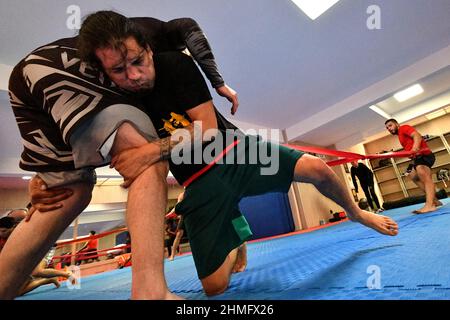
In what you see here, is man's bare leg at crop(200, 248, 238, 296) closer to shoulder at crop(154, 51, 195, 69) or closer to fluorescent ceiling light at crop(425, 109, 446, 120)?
shoulder at crop(154, 51, 195, 69)

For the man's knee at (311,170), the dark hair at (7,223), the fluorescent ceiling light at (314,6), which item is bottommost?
the man's knee at (311,170)

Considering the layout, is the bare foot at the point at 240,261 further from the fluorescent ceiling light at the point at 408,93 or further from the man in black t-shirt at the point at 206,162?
the fluorescent ceiling light at the point at 408,93

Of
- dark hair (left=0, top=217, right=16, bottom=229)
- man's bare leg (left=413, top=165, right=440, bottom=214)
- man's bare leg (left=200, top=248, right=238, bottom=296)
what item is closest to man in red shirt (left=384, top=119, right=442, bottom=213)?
man's bare leg (left=413, top=165, right=440, bottom=214)

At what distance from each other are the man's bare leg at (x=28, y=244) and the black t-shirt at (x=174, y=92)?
40cm

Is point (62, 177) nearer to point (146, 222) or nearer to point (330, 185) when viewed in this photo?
point (146, 222)

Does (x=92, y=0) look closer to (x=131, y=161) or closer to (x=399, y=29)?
(x=131, y=161)

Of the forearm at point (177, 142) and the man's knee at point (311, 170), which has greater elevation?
the forearm at point (177, 142)

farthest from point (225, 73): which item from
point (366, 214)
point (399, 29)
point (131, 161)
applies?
point (131, 161)

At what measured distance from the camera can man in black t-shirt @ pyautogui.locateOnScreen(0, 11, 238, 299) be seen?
64 centimetres

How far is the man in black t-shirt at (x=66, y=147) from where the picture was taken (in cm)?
64

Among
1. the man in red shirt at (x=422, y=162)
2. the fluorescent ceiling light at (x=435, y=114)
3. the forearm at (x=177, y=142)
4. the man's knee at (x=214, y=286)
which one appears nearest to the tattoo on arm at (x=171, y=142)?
the forearm at (x=177, y=142)

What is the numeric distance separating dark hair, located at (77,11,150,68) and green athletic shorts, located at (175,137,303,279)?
546 mm

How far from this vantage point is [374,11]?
313 centimetres

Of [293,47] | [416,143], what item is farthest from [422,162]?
[293,47]
